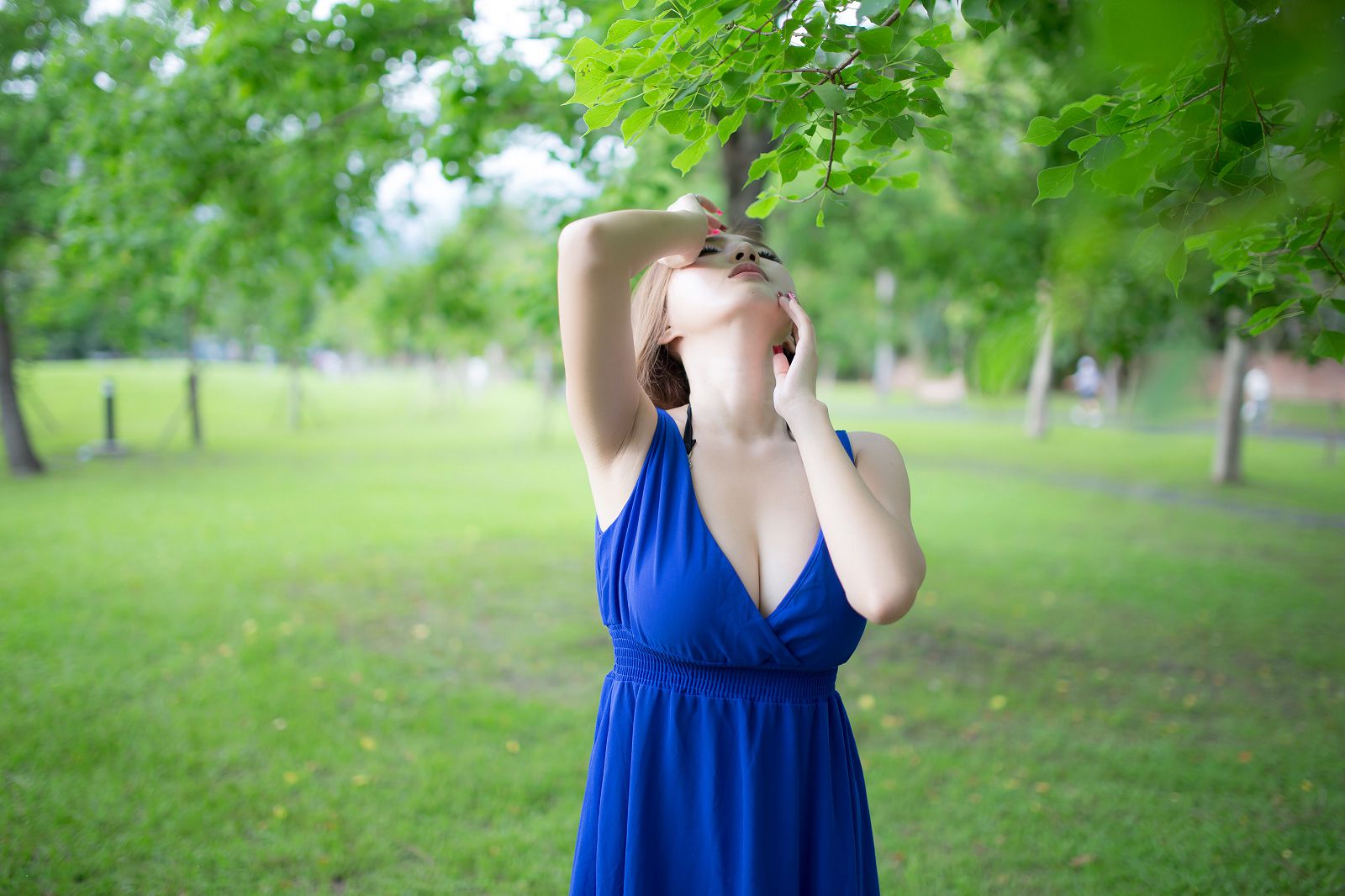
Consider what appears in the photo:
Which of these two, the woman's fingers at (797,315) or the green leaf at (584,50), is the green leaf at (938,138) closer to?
the woman's fingers at (797,315)

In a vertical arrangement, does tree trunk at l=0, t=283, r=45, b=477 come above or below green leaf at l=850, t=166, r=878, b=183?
below

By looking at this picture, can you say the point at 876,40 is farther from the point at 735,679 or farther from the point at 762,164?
the point at 735,679

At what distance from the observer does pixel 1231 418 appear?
46.3 feet

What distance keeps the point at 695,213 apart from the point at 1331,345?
1638 millimetres

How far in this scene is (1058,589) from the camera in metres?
8.32

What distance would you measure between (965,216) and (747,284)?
7420 millimetres

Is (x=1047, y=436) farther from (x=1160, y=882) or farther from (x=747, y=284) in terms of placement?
(x=747, y=284)

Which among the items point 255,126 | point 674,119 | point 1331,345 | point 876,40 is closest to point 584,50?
point 674,119

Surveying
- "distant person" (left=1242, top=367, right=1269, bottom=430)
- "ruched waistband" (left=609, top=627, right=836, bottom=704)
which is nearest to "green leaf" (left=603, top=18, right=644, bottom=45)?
"ruched waistband" (left=609, top=627, right=836, bottom=704)

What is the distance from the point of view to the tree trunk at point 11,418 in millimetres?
12625

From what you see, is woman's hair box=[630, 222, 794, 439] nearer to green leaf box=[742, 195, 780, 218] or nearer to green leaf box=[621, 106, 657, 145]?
green leaf box=[742, 195, 780, 218]

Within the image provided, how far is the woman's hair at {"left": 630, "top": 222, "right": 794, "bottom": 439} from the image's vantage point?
76.9 inches

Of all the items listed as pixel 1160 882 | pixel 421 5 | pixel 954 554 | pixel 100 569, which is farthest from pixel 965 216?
pixel 100 569

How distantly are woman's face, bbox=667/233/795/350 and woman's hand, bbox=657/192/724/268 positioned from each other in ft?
0.08
